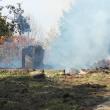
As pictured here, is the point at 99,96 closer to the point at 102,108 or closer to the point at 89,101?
the point at 89,101

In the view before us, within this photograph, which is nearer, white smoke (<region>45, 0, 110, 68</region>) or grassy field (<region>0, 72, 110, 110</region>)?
grassy field (<region>0, 72, 110, 110</region>)

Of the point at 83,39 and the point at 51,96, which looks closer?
the point at 51,96

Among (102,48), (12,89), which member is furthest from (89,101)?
(102,48)

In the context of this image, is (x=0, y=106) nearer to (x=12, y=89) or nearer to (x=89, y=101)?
Result: (x=89, y=101)

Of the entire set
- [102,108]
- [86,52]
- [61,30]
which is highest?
[61,30]

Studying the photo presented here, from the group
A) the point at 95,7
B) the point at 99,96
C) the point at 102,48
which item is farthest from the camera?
the point at 95,7

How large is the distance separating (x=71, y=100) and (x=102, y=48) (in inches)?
1080

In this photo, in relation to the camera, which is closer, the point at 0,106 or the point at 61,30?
the point at 0,106

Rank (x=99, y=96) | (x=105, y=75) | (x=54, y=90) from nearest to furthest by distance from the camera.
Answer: (x=99, y=96) < (x=54, y=90) < (x=105, y=75)

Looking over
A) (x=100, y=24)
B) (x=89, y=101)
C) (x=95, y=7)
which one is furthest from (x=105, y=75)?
(x=95, y=7)

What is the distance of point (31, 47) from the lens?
52.3 meters

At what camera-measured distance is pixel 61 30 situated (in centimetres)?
5128

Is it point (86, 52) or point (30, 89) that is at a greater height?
point (86, 52)

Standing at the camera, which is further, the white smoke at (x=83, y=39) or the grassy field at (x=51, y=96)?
the white smoke at (x=83, y=39)
